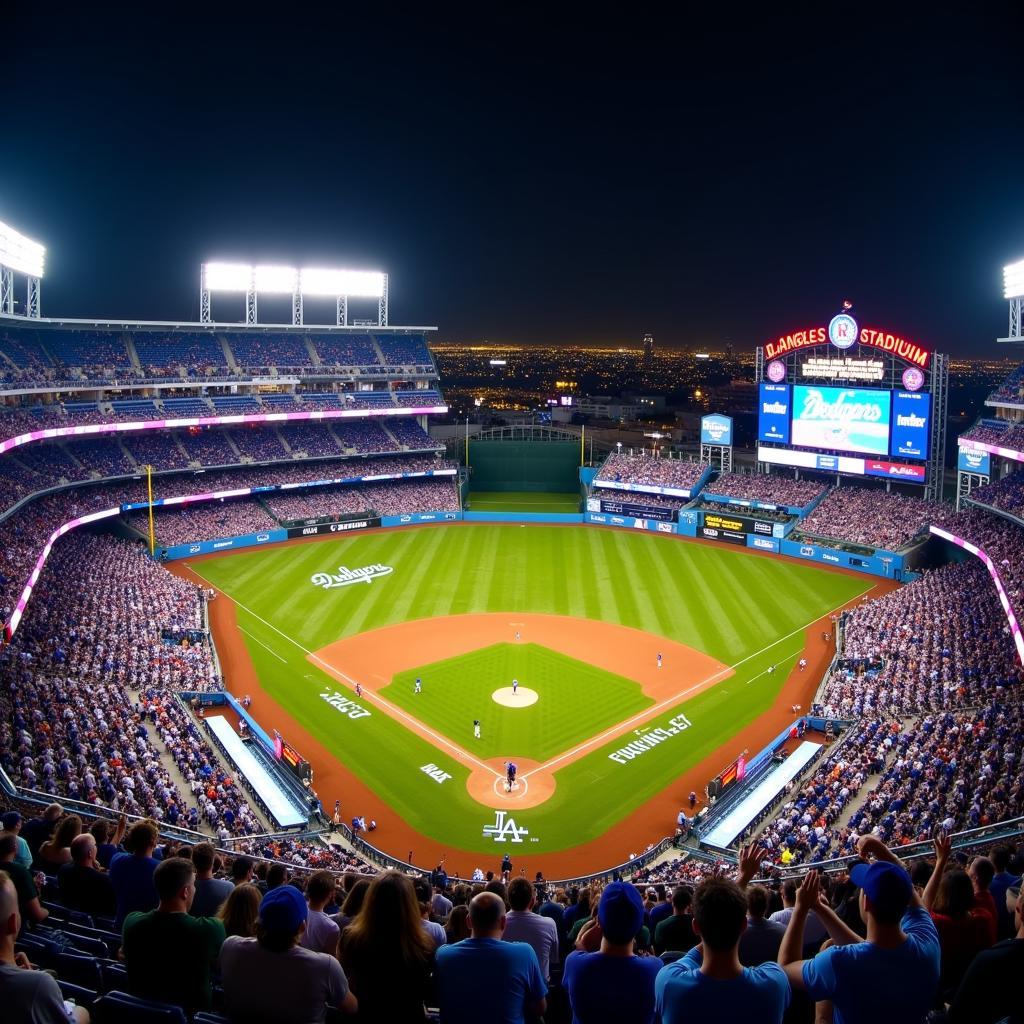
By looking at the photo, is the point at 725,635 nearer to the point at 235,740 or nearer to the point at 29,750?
the point at 235,740

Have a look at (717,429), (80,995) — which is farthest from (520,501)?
(80,995)

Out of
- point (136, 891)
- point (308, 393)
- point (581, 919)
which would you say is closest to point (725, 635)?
point (581, 919)

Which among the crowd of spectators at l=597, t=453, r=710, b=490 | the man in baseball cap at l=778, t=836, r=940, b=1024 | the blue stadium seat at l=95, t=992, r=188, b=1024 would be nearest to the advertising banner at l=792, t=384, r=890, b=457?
the crowd of spectators at l=597, t=453, r=710, b=490

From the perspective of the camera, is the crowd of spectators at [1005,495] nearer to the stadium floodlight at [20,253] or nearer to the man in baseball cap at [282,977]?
the man in baseball cap at [282,977]

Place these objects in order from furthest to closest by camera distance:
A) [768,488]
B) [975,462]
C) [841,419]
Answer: [768,488]
[841,419]
[975,462]

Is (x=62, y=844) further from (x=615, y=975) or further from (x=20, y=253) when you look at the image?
(x=20, y=253)

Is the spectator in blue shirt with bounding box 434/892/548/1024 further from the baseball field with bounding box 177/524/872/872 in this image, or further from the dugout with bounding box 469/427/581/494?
the dugout with bounding box 469/427/581/494
